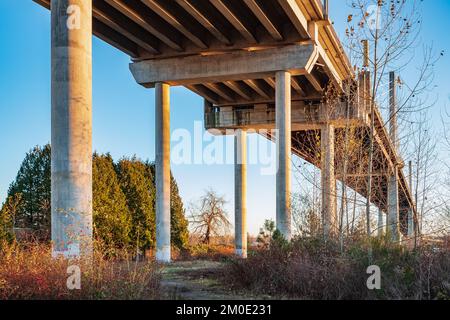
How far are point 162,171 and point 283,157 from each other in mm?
5060

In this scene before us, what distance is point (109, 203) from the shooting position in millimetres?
23609

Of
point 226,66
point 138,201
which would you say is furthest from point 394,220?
point 138,201

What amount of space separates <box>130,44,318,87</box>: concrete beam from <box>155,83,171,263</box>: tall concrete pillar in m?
0.69

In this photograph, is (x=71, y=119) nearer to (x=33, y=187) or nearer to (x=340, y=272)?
(x=340, y=272)

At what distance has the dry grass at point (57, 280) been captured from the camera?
308 inches

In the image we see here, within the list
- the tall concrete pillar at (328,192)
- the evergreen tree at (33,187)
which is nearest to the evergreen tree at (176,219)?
the evergreen tree at (33,187)

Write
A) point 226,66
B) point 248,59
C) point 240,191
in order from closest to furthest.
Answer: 1. point 248,59
2. point 226,66
3. point 240,191

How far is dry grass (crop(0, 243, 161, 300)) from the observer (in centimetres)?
782

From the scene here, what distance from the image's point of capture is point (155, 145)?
22.9 metres

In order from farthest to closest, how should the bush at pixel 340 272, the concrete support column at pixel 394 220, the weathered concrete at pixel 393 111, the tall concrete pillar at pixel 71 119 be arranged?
the concrete support column at pixel 394 220 → the weathered concrete at pixel 393 111 → the tall concrete pillar at pixel 71 119 → the bush at pixel 340 272

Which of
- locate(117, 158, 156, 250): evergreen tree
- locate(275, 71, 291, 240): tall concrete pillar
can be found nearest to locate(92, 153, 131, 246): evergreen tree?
locate(117, 158, 156, 250): evergreen tree

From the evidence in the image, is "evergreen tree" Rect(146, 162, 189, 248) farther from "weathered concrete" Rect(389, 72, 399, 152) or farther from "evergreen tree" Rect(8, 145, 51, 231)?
"weathered concrete" Rect(389, 72, 399, 152)

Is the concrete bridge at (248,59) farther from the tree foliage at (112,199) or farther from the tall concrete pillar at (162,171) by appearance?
the tree foliage at (112,199)

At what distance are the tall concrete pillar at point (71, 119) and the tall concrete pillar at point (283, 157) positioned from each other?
1235 centimetres
